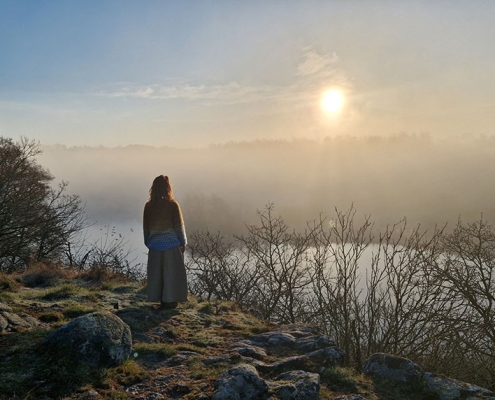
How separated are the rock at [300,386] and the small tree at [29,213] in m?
12.6

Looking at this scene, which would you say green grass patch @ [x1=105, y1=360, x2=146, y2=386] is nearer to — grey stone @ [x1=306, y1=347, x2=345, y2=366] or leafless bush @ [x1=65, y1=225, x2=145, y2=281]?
grey stone @ [x1=306, y1=347, x2=345, y2=366]

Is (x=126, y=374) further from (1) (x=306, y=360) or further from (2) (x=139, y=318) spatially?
(1) (x=306, y=360)

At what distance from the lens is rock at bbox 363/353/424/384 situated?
5.99 m

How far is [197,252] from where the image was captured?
67.5ft

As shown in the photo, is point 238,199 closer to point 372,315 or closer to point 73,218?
point 73,218

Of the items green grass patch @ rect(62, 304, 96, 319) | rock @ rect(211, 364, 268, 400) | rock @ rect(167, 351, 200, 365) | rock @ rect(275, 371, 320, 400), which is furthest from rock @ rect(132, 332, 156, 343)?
rock @ rect(275, 371, 320, 400)

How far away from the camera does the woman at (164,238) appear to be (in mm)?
8047

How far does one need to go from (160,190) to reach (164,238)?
94 centimetres

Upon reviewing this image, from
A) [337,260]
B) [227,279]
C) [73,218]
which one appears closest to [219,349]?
[337,260]

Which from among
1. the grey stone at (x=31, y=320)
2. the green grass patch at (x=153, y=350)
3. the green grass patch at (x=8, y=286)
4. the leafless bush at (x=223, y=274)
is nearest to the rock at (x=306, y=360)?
the green grass patch at (x=153, y=350)

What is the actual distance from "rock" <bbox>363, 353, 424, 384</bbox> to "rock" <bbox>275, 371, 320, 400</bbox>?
1351 mm

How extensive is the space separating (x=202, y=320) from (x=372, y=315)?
3998mm

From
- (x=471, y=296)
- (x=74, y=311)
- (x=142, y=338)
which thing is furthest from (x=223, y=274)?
(x=142, y=338)

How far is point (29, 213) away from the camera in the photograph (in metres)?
17.5
